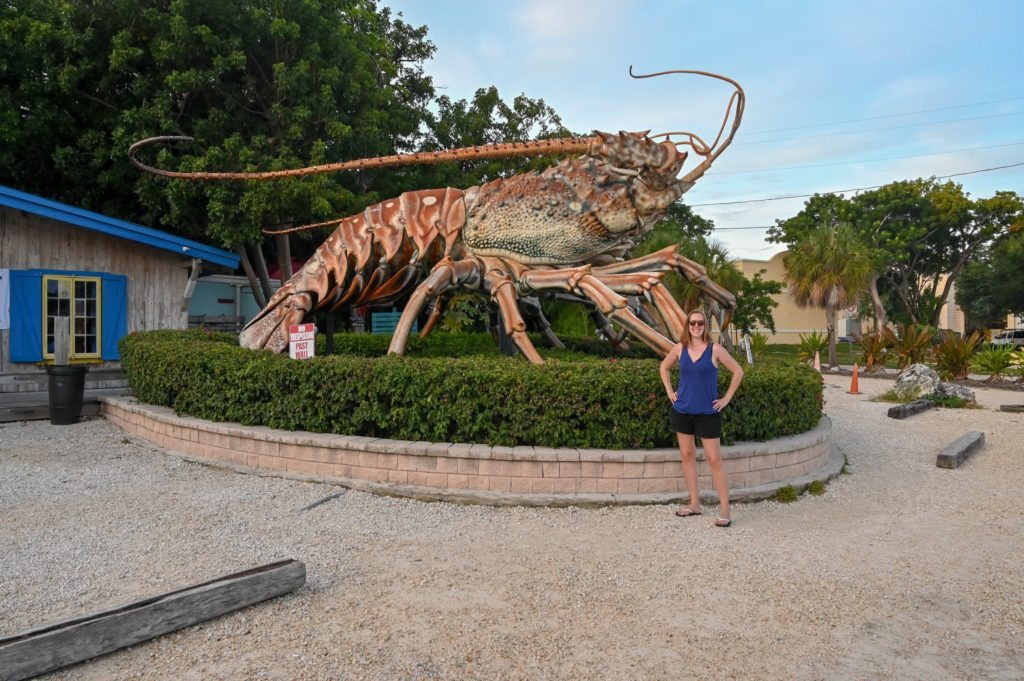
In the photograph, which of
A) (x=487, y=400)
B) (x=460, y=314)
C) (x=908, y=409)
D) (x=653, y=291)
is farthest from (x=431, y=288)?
(x=460, y=314)

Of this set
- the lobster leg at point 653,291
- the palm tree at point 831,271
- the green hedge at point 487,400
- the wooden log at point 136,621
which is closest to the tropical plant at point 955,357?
the palm tree at point 831,271

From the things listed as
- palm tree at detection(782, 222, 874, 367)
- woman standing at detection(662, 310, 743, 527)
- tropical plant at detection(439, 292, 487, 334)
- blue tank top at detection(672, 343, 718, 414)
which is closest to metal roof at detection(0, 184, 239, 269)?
tropical plant at detection(439, 292, 487, 334)

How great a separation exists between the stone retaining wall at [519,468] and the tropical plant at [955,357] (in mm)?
14012

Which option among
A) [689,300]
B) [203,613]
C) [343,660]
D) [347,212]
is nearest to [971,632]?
[343,660]

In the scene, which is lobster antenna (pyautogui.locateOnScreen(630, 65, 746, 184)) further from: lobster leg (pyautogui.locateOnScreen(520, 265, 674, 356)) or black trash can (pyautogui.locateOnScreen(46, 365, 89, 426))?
black trash can (pyautogui.locateOnScreen(46, 365, 89, 426))

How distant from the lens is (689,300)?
21.2 m

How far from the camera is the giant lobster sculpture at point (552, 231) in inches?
276

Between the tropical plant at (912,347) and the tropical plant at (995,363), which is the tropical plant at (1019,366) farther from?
the tropical plant at (912,347)

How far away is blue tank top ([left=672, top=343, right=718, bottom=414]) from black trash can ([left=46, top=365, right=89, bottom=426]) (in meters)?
8.58

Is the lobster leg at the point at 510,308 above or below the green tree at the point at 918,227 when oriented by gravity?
below

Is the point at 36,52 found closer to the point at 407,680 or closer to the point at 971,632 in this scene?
the point at 407,680

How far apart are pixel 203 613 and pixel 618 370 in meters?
3.89

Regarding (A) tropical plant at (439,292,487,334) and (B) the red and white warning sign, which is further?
(A) tropical plant at (439,292,487,334)

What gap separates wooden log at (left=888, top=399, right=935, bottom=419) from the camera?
11844 mm
